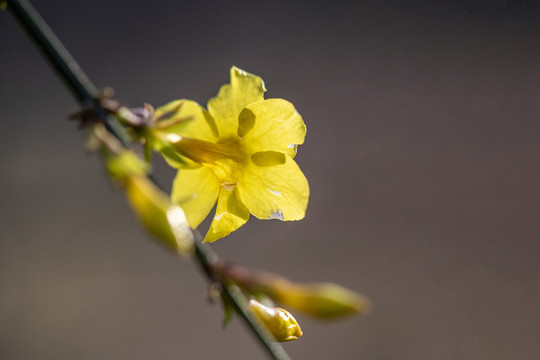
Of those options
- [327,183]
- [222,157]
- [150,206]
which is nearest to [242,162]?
[222,157]

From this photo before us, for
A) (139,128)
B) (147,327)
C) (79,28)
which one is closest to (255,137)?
(139,128)

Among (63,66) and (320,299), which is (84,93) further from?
(320,299)

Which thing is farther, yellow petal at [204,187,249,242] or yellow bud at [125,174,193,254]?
yellow petal at [204,187,249,242]

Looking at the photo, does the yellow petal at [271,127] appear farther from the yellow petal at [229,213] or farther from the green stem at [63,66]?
the green stem at [63,66]

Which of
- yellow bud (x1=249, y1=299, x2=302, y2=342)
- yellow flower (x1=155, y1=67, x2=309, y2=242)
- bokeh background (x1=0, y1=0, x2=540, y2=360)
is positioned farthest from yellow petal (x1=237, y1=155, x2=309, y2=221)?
bokeh background (x1=0, y1=0, x2=540, y2=360)

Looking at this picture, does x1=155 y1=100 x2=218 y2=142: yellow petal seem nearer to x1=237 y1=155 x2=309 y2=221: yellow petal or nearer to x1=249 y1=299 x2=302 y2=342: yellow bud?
x1=237 y1=155 x2=309 y2=221: yellow petal

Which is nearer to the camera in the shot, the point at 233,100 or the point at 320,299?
the point at 320,299

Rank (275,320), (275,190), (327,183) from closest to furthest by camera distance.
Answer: (275,320) < (275,190) < (327,183)
